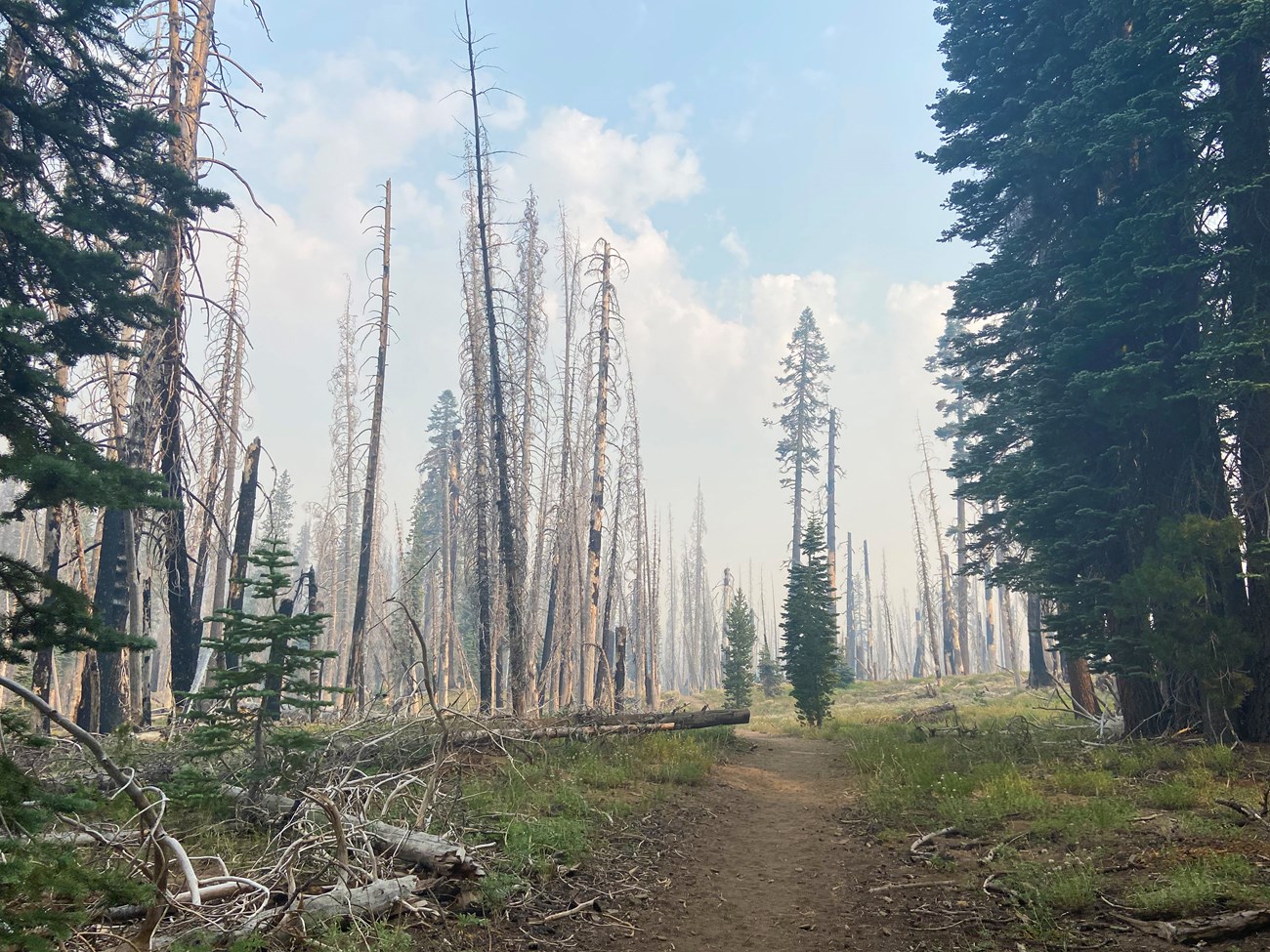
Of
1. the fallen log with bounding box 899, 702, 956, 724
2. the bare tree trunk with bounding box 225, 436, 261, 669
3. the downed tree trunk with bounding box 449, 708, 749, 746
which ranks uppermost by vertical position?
the bare tree trunk with bounding box 225, 436, 261, 669

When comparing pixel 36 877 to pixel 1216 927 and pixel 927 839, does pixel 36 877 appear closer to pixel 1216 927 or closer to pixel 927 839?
pixel 1216 927

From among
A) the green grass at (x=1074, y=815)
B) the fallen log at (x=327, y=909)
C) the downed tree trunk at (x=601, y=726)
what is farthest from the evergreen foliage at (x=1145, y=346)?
the fallen log at (x=327, y=909)

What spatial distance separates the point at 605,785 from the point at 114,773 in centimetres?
699

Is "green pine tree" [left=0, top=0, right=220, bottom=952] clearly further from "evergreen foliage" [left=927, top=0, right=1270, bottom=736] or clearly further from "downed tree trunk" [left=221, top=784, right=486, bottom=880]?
"evergreen foliage" [left=927, top=0, right=1270, bottom=736]

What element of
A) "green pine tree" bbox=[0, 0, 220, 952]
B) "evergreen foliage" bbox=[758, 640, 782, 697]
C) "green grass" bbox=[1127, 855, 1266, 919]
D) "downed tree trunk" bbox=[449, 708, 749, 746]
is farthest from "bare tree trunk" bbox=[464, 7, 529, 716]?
"evergreen foliage" bbox=[758, 640, 782, 697]

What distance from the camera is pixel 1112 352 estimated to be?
11141mm

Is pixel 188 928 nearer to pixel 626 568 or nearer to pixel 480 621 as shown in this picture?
pixel 480 621

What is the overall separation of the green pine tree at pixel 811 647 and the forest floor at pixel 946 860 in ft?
30.2

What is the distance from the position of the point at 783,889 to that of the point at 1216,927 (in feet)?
10.9

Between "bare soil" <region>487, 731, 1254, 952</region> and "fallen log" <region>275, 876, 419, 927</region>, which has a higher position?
"fallen log" <region>275, 876, 419, 927</region>

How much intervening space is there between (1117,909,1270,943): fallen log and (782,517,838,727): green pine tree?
15.7 meters

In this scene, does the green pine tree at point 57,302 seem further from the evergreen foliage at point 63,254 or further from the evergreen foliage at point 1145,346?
the evergreen foliage at point 1145,346

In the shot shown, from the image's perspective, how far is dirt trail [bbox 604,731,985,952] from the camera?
16.5 feet

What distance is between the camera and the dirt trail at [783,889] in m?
5.04
